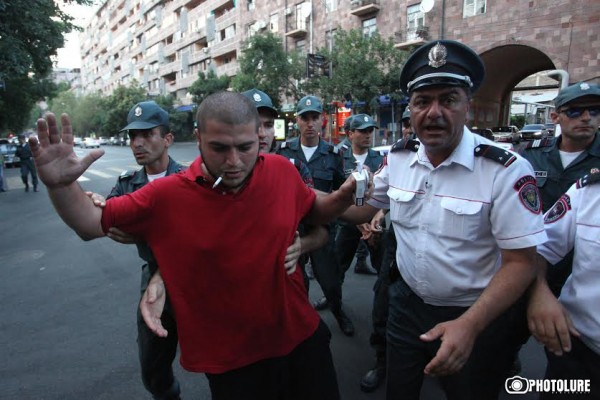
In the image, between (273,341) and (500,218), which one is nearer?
(500,218)

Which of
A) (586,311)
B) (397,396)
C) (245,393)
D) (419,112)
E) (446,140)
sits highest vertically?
(419,112)

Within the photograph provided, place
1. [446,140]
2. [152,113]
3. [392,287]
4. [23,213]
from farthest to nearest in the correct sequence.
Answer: [23,213], [152,113], [392,287], [446,140]

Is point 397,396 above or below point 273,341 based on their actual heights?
below

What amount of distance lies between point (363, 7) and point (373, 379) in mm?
21692

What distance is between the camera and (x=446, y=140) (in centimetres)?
156

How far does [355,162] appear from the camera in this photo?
4.04m

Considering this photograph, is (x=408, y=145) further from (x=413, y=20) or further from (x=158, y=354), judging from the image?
(x=413, y=20)

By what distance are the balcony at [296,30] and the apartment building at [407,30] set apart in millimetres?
70

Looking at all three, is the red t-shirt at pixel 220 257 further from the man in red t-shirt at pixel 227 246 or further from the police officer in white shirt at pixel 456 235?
the police officer in white shirt at pixel 456 235

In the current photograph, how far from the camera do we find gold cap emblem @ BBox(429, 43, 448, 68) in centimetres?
156

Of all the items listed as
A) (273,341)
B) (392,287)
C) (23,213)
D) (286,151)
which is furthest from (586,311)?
(23,213)

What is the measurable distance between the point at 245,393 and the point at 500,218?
1255mm

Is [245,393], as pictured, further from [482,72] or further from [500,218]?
[482,72]

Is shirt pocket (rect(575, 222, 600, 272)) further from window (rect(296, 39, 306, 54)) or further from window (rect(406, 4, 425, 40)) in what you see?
window (rect(296, 39, 306, 54))
